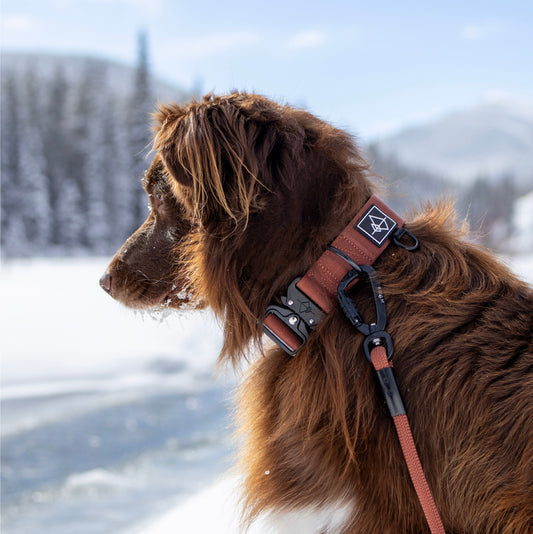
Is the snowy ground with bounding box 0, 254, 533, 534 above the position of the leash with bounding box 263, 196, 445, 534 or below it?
below

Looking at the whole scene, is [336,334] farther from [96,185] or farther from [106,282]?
[96,185]

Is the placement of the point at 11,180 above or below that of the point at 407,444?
below

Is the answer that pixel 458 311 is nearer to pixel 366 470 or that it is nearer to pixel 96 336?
pixel 366 470

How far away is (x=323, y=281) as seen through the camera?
1.76 meters

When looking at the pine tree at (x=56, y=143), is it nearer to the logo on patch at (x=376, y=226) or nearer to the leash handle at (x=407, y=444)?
the logo on patch at (x=376, y=226)

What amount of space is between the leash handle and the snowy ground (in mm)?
587

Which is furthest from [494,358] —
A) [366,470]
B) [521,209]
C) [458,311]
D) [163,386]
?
[521,209]

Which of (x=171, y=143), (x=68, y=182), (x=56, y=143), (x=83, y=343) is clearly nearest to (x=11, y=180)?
(x=68, y=182)

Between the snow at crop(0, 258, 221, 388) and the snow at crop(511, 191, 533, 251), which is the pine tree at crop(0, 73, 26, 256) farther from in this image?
the snow at crop(511, 191, 533, 251)

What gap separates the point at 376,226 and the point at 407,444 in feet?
2.41

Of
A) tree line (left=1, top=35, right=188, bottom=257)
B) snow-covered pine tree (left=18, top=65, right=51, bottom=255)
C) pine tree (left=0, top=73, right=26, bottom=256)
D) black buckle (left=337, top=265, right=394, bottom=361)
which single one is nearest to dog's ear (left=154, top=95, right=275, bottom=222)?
black buckle (left=337, top=265, right=394, bottom=361)

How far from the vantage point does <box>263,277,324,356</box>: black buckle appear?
1764 millimetres

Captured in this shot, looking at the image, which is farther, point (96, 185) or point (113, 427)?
point (96, 185)

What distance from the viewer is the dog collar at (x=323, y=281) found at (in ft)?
5.78
